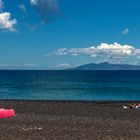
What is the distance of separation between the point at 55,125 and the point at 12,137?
5028mm

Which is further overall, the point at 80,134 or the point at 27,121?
the point at 27,121

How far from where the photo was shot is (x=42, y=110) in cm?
4084

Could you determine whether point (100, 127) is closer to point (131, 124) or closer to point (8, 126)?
point (131, 124)

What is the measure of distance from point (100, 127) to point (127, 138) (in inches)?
149

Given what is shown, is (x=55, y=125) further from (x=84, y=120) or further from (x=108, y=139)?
(x=108, y=139)

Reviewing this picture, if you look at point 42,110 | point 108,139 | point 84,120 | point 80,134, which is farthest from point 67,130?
point 42,110

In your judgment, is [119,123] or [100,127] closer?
[100,127]

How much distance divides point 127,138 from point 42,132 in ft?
13.8

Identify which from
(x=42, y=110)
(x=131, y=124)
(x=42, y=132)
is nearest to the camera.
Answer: (x=42, y=132)

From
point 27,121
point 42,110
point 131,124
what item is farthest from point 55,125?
point 42,110

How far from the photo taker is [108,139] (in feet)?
74.6

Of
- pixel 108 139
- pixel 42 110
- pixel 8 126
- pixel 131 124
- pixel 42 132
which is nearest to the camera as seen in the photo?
pixel 108 139

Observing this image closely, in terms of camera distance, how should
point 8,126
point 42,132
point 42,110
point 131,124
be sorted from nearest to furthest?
point 42,132
point 8,126
point 131,124
point 42,110

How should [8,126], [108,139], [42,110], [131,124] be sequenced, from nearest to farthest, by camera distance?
[108,139] < [8,126] < [131,124] < [42,110]
